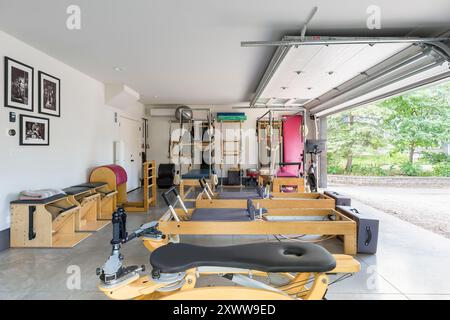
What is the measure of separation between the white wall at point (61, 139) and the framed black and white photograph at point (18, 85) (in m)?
0.07

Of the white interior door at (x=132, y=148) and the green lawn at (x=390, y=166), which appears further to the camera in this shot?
the green lawn at (x=390, y=166)

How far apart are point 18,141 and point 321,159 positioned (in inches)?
292

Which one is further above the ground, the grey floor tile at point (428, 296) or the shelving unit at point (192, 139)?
the shelving unit at point (192, 139)

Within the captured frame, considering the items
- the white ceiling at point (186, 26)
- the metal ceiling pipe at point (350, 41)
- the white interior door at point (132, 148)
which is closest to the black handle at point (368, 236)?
the metal ceiling pipe at point (350, 41)

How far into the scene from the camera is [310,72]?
4.21 meters

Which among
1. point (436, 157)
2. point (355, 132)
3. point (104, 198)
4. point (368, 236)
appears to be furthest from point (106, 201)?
point (436, 157)

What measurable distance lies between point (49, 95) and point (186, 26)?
2.49 m

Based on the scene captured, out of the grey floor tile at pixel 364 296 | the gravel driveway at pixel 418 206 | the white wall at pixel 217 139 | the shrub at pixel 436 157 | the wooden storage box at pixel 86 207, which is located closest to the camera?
the grey floor tile at pixel 364 296

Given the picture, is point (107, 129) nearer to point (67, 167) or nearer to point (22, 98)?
point (67, 167)

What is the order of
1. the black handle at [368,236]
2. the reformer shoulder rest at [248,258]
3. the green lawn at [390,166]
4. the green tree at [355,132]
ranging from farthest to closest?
1. the green tree at [355,132]
2. the green lawn at [390,166]
3. the black handle at [368,236]
4. the reformer shoulder rest at [248,258]

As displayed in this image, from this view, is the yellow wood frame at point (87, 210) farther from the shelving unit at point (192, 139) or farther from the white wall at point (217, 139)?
the white wall at point (217, 139)

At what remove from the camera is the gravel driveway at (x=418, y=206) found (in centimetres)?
432

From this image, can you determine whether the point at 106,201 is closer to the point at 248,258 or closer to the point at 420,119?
the point at 248,258
